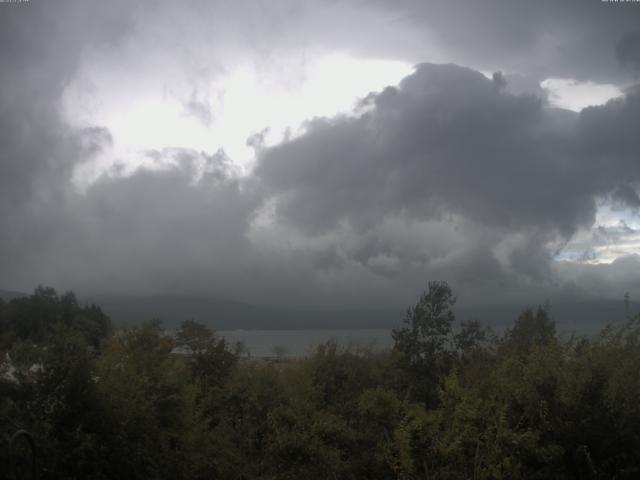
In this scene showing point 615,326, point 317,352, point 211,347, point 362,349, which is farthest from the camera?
point 211,347

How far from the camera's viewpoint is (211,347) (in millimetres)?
33938

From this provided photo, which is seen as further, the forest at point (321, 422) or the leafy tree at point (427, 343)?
the leafy tree at point (427, 343)

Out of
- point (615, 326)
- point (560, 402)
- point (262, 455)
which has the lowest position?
point (262, 455)

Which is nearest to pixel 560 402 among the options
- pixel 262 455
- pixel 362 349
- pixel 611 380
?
pixel 611 380

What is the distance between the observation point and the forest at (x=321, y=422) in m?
12.6

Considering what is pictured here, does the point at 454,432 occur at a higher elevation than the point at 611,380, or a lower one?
lower

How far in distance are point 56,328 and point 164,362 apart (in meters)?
6.49

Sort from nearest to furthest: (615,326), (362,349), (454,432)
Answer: (454,432)
(615,326)
(362,349)

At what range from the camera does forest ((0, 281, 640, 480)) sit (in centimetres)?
1263

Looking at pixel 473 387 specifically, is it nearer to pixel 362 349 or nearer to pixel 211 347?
pixel 362 349

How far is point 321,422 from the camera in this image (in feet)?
54.9

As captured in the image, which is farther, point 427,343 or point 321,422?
point 427,343

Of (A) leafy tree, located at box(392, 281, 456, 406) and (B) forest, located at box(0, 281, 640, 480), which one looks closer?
(B) forest, located at box(0, 281, 640, 480)

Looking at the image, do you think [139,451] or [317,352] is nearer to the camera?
[139,451]
